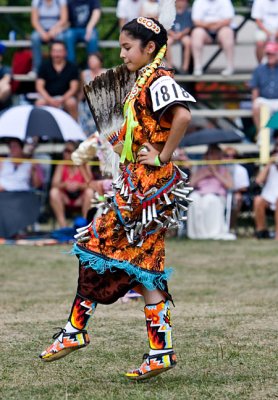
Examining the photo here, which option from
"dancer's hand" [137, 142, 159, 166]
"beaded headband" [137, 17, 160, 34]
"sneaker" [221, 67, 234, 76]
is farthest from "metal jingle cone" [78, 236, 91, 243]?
"sneaker" [221, 67, 234, 76]

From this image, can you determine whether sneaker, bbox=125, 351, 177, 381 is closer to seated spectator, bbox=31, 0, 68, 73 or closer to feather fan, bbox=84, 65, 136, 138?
feather fan, bbox=84, 65, 136, 138

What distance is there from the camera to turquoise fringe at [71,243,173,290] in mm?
4688

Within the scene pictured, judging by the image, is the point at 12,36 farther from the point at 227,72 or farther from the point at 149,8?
the point at 227,72

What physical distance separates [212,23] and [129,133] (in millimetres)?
9993

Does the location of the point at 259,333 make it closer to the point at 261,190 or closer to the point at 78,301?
the point at 78,301

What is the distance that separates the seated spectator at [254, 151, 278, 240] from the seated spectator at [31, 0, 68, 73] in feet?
13.6

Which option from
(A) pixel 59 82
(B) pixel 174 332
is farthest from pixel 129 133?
(A) pixel 59 82

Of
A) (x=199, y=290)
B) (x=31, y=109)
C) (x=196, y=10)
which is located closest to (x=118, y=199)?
(x=199, y=290)

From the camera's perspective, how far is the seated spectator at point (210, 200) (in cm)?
1234

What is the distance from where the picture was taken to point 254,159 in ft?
42.6

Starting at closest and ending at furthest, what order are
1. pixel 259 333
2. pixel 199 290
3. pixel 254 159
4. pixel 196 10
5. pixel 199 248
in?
pixel 259 333, pixel 199 290, pixel 199 248, pixel 254 159, pixel 196 10

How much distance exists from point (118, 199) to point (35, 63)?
411 inches

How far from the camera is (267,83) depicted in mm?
13516

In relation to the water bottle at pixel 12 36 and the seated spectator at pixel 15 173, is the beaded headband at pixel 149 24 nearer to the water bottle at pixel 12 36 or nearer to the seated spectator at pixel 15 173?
the seated spectator at pixel 15 173
